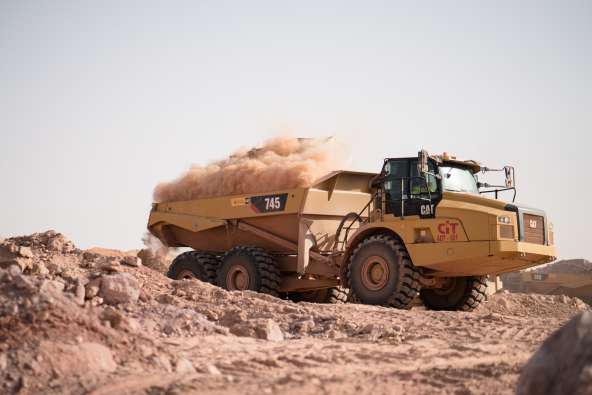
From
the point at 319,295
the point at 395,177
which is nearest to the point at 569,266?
the point at 319,295

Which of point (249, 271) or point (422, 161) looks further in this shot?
point (249, 271)

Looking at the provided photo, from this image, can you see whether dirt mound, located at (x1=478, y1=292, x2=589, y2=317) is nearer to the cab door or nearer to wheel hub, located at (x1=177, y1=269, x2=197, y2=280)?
the cab door

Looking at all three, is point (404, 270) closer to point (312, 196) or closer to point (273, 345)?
point (312, 196)

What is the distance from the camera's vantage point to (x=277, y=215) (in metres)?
14.2

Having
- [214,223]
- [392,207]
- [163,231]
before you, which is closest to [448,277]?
[392,207]

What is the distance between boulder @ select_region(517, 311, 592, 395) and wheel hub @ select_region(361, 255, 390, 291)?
792cm

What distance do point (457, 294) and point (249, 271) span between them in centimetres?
374

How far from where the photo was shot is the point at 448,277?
13648mm

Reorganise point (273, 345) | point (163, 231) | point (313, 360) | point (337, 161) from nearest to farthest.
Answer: point (313, 360) → point (273, 345) → point (337, 161) → point (163, 231)

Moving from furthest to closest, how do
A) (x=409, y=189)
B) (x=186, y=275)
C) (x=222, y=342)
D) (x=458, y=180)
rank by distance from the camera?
(x=186, y=275)
(x=458, y=180)
(x=409, y=189)
(x=222, y=342)

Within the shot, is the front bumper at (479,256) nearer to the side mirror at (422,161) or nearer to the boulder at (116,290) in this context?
the side mirror at (422,161)

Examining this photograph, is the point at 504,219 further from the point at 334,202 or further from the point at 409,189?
the point at 334,202

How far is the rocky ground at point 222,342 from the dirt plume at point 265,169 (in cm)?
365

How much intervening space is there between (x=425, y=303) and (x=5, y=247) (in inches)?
280
